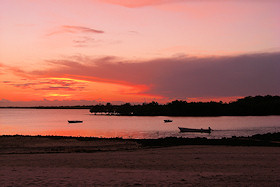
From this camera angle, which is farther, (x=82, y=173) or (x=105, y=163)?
(x=105, y=163)

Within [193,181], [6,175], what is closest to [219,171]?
[193,181]

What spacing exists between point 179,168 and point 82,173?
233 inches

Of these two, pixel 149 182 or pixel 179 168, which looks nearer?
pixel 149 182

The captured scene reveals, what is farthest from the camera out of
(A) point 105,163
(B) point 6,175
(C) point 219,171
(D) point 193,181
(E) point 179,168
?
(A) point 105,163

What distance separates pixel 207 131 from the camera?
77.6m

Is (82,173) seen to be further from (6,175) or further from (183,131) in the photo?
(183,131)

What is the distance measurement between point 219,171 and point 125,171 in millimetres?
5374

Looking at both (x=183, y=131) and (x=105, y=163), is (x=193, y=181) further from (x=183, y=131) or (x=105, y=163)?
(x=183, y=131)

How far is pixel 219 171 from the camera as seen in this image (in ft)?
58.5

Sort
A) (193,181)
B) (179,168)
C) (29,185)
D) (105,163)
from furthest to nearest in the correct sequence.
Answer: (105,163) → (179,168) → (193,181) → (29,185)

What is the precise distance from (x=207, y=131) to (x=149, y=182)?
6515 cm

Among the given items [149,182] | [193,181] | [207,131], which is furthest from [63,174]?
[207,131]

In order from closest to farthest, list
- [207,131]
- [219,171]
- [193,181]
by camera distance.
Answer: [193,181], [219,171], [207,131]

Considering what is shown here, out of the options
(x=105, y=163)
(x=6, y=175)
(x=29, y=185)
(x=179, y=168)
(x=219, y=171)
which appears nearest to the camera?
(x=29, y=185)
